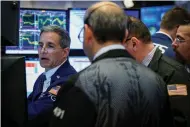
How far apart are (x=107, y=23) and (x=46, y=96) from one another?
93cm

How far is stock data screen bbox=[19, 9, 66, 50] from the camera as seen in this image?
4.08 metres

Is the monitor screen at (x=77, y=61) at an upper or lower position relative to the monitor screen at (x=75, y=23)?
lower

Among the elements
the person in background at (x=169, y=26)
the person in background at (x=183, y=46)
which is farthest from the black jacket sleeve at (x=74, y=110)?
the person in background at (x=169, y=26)

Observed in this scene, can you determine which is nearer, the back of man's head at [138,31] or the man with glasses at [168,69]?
the man with glasses at [168,69]

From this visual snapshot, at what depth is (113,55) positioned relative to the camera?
4.96ft

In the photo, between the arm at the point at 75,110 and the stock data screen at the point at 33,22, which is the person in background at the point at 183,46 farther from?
the stock data screen at the point at 33,22

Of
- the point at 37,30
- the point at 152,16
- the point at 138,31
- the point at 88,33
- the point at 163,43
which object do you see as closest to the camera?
the point at 88,33

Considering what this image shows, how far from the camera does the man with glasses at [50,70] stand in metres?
2.26

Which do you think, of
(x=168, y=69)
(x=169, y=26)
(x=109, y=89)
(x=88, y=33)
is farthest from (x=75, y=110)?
(x=169, y=26)

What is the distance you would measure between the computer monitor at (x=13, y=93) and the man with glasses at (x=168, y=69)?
61cm

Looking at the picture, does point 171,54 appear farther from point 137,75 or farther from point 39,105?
point 137,75

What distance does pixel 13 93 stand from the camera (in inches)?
66.5

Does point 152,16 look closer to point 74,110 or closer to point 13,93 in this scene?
point 13,93

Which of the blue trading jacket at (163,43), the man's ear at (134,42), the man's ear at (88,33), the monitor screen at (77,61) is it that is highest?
the man's ear at (88,33)
